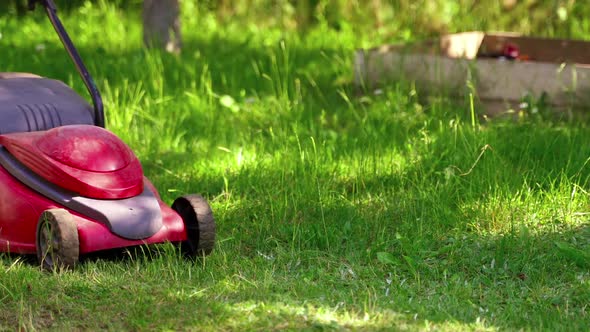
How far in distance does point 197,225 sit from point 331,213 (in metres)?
0.68

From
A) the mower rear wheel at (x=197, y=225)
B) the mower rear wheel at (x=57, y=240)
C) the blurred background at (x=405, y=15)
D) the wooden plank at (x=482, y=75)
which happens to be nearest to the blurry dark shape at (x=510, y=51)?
the wooden plank at (x=482, y=75)

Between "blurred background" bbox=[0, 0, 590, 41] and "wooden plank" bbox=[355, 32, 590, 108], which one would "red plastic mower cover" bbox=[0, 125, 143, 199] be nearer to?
"wooden plank" bbox=[355, 32, 590, 108]

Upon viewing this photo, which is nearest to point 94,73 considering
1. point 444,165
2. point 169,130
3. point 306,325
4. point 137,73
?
point 137,73

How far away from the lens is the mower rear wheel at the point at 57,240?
2.87 meters

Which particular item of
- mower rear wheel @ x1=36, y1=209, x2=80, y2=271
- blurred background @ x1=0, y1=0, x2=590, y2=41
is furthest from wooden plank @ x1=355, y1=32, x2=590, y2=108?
mower rear wheel @ x1=36, y1=209, x2=80, y2=271

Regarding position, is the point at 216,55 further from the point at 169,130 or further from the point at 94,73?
the point at 169,130

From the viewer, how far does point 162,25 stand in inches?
233

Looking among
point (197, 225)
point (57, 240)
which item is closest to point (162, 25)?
point (197, 225)

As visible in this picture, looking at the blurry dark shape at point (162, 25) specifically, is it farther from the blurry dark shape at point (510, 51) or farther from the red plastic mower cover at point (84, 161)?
the red plastic mower cover at point (84, 161)

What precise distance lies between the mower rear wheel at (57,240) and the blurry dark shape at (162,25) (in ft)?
9.60

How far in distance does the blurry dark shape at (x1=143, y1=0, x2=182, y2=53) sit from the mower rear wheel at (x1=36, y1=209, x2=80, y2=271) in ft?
9.60

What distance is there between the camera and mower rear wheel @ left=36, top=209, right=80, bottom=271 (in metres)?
2.87

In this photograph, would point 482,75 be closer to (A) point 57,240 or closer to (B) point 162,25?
(B) point 162,25

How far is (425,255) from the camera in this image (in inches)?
128
